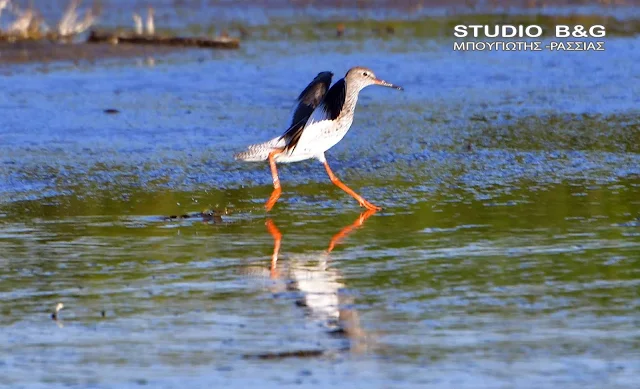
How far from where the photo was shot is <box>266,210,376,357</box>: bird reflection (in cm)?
554

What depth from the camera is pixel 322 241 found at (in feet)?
24.6

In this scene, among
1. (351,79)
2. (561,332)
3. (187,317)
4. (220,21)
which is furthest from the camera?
(220,21)

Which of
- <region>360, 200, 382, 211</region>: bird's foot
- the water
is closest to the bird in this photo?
<region>360, 200, 382, 211</region>: bird's foot

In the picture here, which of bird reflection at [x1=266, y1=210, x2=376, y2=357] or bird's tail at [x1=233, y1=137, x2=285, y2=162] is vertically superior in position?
bird's tail at [x1=233, y1=137, x2=285, y2=162]

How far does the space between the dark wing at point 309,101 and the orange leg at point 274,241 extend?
1.05 metres

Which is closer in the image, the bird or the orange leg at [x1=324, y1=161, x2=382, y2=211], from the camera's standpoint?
the orange leg at [x1=324, y1=161, x2=382, y2=211]

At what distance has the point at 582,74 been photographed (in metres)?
15.8

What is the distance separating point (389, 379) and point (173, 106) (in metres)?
8.85

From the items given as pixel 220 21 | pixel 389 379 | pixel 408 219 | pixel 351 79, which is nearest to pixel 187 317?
pixel 389 379

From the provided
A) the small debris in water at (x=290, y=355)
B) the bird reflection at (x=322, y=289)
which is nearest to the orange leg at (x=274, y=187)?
the bird reflection at (x=322, y=289)

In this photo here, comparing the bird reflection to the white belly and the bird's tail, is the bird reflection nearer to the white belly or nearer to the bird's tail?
the white belly

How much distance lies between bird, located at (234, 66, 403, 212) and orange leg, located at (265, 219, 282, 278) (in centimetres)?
76

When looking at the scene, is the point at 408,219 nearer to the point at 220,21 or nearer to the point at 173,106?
the point at 173,106

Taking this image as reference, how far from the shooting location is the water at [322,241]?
517 cm
